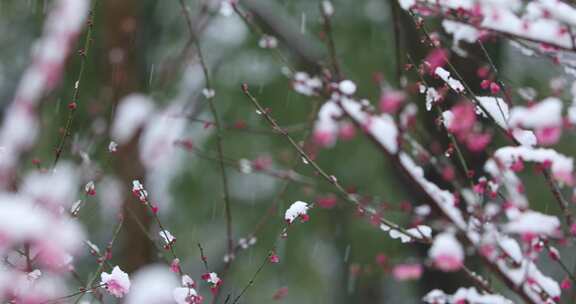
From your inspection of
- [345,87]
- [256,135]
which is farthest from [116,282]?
[256,135]

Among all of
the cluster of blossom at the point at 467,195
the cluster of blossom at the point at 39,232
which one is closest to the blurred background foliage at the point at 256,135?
the cluster of blossom at the point at 39,232

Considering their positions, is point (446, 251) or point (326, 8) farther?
point (326, 8)

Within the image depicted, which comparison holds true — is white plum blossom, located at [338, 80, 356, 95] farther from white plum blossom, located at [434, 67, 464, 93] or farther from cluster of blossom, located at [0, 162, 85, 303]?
cluster of blossom, located at [0, 162, 85, 303]

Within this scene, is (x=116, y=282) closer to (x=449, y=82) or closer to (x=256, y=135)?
(x=449, y=82)

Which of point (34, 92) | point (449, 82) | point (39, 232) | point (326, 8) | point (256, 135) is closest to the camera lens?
point (39, 232)

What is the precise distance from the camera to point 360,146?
8.39 m

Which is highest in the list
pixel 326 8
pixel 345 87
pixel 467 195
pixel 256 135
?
pixel 326 8

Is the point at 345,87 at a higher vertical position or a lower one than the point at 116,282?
higher

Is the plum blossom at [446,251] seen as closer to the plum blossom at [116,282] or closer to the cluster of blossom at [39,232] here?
the cluster of blossom at [39,232]

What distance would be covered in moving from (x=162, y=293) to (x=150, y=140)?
1.63m

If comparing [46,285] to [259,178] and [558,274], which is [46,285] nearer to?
[259,178]

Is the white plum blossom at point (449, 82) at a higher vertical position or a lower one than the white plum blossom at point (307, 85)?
lower

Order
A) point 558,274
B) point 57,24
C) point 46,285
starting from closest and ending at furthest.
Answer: point 57,24 → point 46,285 → point 558,274

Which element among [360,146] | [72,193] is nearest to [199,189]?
[360,146]
